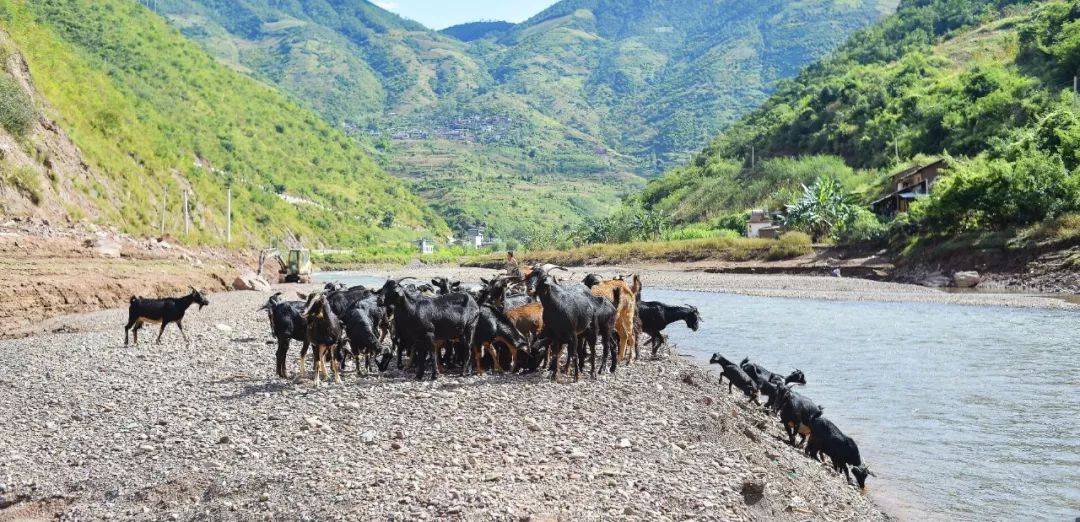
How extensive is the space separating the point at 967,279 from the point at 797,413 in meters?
31.9

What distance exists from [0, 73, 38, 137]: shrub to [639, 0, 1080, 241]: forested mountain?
41.7 metres

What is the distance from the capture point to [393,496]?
6.95m

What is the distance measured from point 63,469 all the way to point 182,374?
5.11 meters

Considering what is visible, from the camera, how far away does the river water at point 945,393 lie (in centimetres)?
945

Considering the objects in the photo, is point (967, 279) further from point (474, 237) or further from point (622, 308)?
point (474, 237)

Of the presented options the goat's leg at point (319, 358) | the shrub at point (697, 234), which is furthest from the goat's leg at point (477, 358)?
the shrub at point (697, 234)

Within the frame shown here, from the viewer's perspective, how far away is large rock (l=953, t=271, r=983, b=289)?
3906cm

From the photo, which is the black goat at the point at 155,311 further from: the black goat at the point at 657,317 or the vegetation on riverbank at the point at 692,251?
the vegetation on riverbank at the point at 692,251

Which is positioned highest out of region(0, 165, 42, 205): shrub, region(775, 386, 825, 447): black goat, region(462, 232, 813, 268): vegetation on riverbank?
region(0, 165, 42, 205): shrub

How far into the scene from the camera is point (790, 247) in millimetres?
59156

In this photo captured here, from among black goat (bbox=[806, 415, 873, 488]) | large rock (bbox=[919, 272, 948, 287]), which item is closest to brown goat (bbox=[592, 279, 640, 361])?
black goat (bbox=[806, 415, 873, 488])

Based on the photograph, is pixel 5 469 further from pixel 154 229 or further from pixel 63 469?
pixel 154 229

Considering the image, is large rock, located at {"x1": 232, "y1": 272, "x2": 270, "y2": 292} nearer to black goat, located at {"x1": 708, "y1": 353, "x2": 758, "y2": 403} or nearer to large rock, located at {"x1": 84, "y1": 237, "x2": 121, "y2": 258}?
large rock, located at {"x1": 84, "y1": 237, "x2": 121, "y2": 258}

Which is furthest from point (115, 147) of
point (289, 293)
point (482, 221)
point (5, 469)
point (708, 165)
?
point (482, 221)
